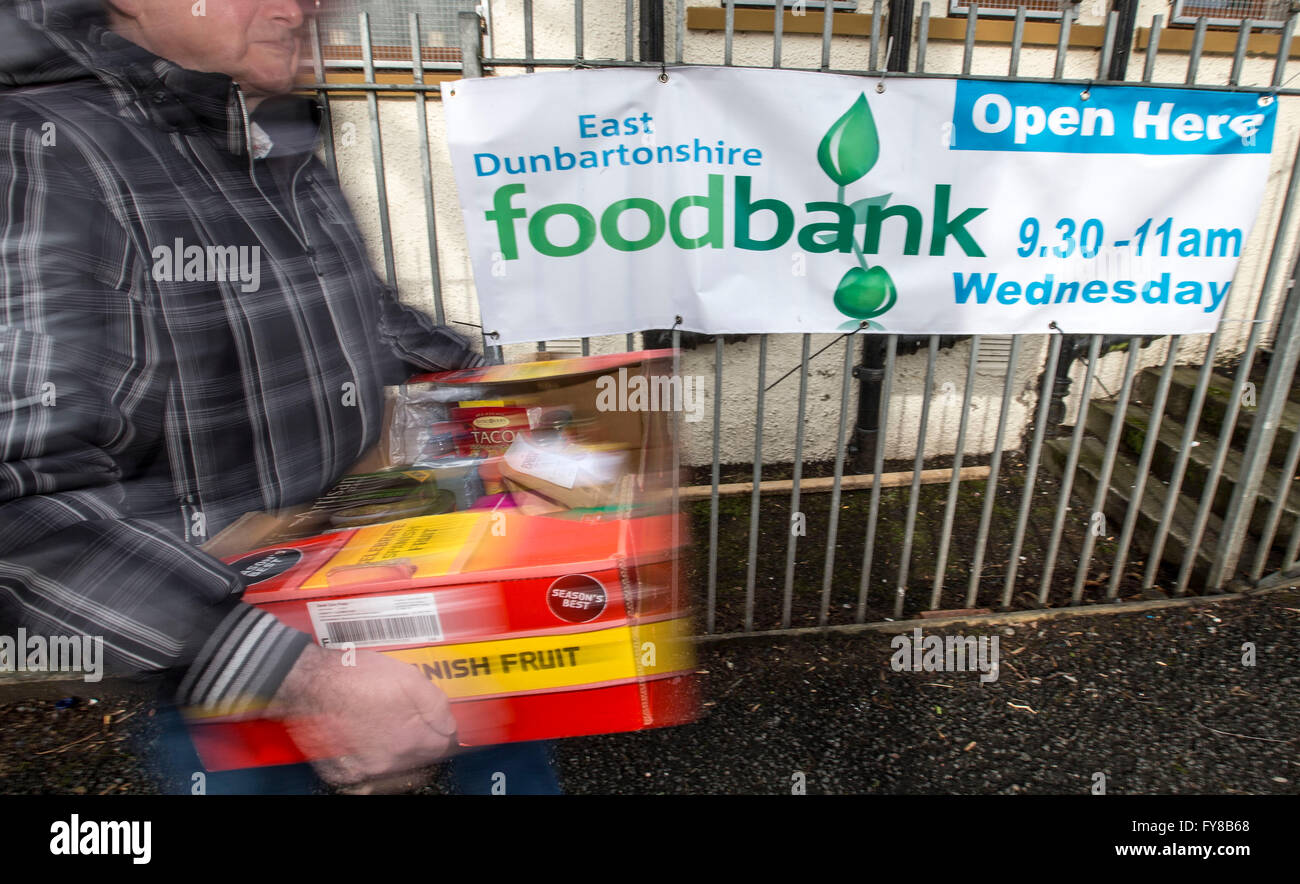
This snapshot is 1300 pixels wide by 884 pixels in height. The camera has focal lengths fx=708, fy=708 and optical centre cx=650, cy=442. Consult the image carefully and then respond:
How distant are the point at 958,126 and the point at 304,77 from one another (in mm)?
2204

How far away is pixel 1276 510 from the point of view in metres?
3.37

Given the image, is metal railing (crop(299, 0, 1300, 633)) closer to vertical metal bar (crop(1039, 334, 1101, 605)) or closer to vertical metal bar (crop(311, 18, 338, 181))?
vertical metal bar (crop(1039, 334, 1101, 605))

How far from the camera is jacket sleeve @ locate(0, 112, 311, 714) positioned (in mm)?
1185

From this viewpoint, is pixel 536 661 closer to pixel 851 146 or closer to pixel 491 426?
pixel 491 426

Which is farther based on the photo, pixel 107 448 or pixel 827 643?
pixel 827 643

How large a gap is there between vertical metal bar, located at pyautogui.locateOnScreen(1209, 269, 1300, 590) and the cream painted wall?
53cm

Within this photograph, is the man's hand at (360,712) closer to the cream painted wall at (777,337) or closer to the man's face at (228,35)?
the man's face at (228,35)

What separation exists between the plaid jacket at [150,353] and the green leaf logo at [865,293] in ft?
5.67

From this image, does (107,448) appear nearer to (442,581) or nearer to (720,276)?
(442,581)

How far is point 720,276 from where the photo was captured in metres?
2.58

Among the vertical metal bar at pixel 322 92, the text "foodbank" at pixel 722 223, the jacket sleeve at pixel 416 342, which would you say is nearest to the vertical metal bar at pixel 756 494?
the text "foodbank" at pixel 722 223

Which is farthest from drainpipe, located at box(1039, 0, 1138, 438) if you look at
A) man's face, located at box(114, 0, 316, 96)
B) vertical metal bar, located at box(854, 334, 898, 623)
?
man's face, located at box(114, 0, 316, 96)

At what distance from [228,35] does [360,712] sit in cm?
149

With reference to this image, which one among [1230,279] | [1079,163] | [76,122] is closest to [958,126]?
[1079,163]
